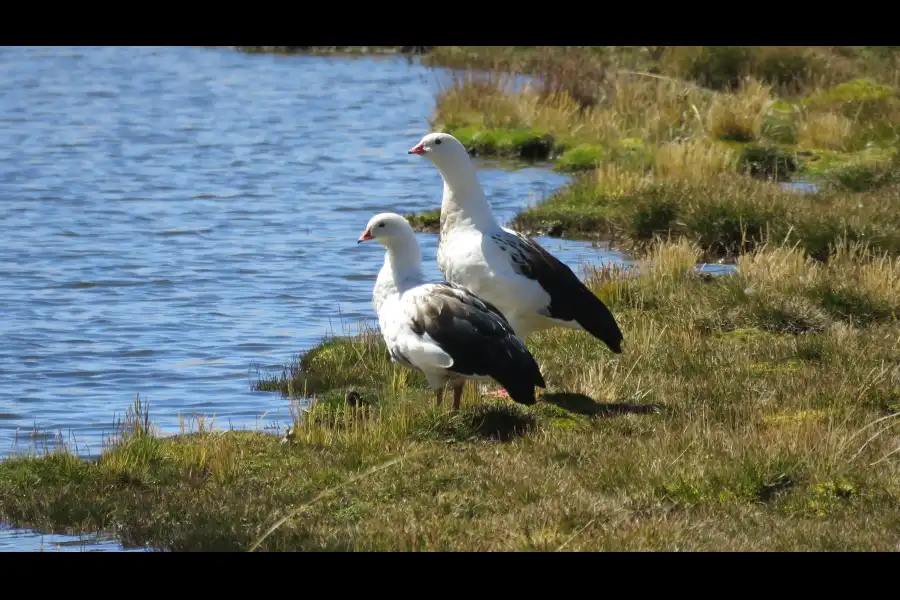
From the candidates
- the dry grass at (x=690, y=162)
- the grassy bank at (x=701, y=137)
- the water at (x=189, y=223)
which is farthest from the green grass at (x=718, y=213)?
the water at (x=189, y=223)

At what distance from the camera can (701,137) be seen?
2642 centimetres

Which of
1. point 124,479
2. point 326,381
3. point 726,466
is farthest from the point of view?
point 326,381

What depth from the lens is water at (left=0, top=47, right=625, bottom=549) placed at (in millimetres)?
13586

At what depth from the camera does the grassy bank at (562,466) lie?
781cm

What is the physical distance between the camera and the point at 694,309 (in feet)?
44.5

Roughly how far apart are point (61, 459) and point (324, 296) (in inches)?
349

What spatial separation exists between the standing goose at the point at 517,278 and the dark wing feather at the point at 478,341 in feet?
3.12

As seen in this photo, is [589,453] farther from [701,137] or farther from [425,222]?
[701,137]

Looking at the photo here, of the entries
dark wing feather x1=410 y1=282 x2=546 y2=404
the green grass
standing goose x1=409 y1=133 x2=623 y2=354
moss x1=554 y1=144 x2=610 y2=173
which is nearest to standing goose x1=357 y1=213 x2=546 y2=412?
dark wing feather x1=410 y1=282 x2=546 y2=404

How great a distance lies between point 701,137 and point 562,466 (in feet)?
60.5

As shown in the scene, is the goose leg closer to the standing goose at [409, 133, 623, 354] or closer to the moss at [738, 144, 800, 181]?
the standing goose at [409, 133, 623, 354]

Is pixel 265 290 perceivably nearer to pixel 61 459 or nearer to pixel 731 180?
pixel 731 180

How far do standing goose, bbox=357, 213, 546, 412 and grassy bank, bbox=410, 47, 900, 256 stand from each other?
6.26m

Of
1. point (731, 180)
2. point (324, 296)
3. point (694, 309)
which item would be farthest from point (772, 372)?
point (731, 180)
